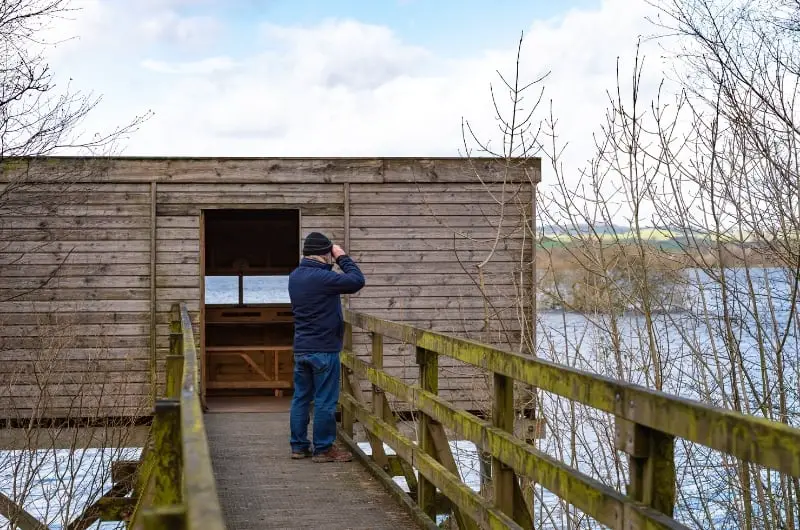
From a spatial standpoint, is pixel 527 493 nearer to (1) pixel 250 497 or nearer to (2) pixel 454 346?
(1) pixel 250 497

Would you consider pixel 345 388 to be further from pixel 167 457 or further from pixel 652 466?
pixel 652 466

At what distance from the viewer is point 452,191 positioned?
514 inches

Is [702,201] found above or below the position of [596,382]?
above

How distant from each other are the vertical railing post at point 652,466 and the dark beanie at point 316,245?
4.54 meters

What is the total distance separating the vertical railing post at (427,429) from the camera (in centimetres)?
612

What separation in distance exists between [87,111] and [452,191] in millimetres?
5168

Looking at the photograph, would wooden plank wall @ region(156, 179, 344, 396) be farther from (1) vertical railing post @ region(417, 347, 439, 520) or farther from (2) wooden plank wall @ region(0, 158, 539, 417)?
(1) vertical railing post @ region(417, 347, 439, 520)

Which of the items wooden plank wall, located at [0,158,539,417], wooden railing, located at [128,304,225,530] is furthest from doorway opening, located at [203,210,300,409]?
wooden railing, located at [128,304,225,530]

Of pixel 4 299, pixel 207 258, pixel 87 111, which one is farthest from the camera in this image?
pixel 207 258

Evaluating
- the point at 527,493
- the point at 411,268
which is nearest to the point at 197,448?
the point at 527,493

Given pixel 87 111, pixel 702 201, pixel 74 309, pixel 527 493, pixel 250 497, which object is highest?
pixel 87 111

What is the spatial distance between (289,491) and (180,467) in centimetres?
361

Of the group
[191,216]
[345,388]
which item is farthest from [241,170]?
[345,388]

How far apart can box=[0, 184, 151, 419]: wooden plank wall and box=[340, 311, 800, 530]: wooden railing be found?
5.76m
